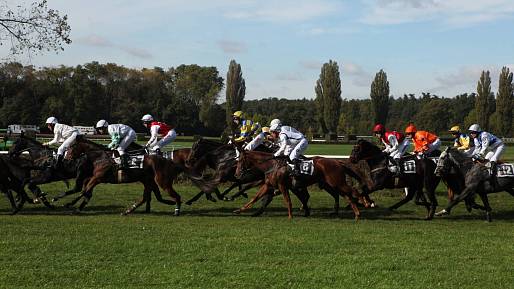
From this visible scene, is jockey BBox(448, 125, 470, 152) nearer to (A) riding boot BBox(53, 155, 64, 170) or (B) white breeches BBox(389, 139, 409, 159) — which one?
(B) white breeches BBox(389, 139, 409, 159)

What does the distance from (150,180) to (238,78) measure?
227 feet

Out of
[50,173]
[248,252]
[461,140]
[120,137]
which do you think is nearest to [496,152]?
[461,140]

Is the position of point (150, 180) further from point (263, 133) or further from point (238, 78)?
point (238, 78)

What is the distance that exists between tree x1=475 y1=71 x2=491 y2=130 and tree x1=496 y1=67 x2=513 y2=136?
1.34 metres

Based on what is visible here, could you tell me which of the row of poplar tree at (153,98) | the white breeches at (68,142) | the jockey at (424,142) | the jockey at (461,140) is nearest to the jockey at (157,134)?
the white breeches at (68,142)

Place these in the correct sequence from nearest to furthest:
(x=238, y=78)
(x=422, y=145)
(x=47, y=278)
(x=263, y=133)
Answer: (x=47, y=278), (x=422, y=145), (x=263, y=133), (x=238, y=78)

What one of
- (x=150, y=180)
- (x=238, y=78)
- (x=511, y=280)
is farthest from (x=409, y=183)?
(x=238, y=78)

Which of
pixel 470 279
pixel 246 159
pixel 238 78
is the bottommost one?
pixel 470 279

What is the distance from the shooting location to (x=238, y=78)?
82375 mm

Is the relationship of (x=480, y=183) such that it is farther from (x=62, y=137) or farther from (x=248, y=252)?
(x=62, y=137)

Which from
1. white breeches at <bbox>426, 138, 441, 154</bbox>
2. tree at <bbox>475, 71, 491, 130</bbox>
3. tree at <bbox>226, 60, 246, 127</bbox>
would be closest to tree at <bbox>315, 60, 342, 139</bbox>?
tree at <bbox>226, 60, 246, 127</bbox>

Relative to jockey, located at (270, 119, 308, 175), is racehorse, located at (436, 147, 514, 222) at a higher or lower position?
lower

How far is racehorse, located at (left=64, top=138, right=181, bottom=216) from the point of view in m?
13.4

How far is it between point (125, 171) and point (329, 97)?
2631 inches
